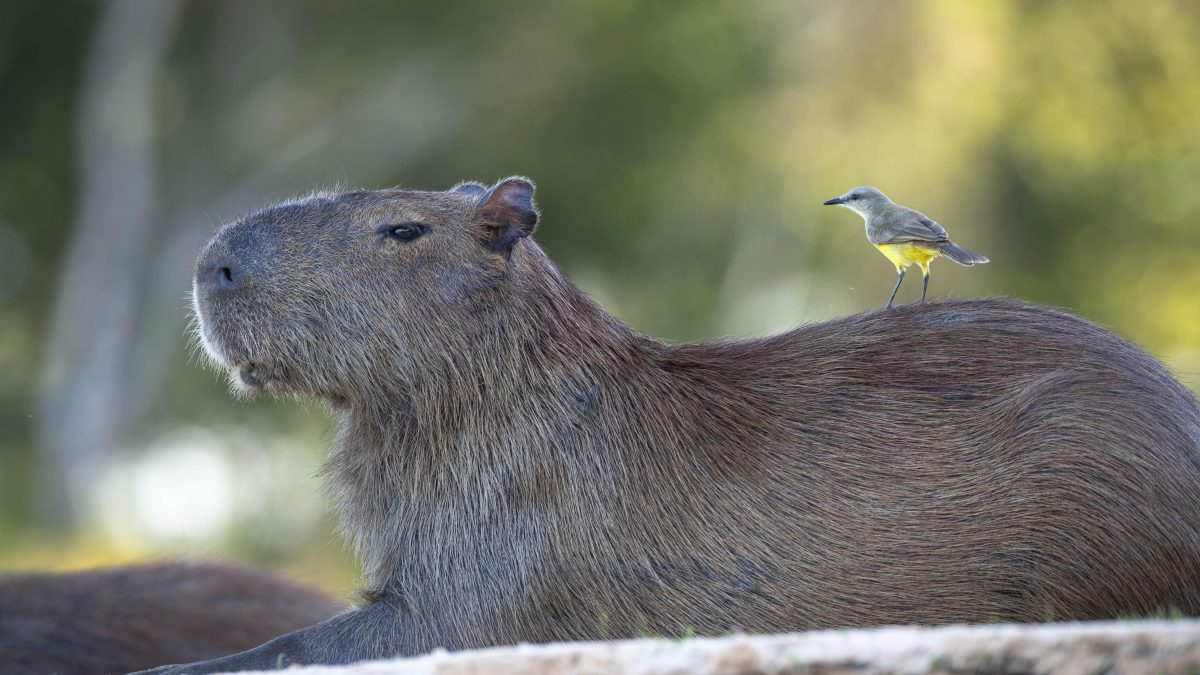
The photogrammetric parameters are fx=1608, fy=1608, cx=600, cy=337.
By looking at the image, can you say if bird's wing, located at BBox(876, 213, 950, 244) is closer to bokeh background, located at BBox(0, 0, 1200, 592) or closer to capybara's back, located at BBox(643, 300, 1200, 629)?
capybara's back, located at BBox(643, 300, 1200, 629)

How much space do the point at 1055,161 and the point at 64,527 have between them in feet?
44.1

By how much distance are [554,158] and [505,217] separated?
64.2 feet

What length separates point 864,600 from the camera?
175 inches

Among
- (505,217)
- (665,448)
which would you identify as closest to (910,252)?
(665,448)

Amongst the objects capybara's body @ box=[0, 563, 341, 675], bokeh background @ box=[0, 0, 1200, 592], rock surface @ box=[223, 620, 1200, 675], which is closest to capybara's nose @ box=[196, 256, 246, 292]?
capybara's body @ box=[0, 563, 341, 675]

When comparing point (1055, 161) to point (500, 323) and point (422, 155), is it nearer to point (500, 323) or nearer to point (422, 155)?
point (422, 155)

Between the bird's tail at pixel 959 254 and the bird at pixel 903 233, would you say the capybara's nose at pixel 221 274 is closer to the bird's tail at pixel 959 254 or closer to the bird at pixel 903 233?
the bird at pixel 903 233

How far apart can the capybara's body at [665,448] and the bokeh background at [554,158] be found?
1384cm

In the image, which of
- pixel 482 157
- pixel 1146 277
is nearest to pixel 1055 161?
pixel 1146 277

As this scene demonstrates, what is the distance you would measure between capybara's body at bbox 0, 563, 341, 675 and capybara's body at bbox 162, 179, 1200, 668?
1.62 m

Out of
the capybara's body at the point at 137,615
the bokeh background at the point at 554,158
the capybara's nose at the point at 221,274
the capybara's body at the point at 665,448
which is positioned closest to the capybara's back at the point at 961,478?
the capybara's body at the point at 665,448

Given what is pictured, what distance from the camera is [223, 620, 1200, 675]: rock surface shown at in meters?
3.02

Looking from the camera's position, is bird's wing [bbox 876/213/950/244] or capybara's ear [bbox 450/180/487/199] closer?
bird's wing [bbox 876/213/950/244]

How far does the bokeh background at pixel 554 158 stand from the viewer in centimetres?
1998
